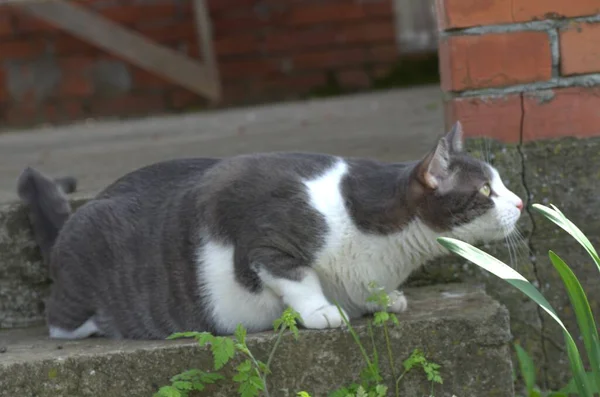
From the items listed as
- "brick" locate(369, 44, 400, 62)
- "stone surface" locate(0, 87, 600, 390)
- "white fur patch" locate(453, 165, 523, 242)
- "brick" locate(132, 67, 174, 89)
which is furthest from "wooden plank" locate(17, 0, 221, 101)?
"white fur patch" locate(453, 165, 523, 242)

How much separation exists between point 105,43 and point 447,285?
14.0 ft

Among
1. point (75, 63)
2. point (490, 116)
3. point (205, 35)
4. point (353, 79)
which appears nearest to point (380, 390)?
point (490, 116)

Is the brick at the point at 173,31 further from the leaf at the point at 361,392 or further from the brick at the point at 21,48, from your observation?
the leaf at the point at 361,392

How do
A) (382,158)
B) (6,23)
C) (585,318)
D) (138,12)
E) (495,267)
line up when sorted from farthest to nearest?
(138,12) < (6,23) < (382,158) < (585,318) < (495,267)

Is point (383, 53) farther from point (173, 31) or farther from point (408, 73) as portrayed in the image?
point (173, 31)

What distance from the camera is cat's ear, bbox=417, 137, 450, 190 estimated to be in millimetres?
2342

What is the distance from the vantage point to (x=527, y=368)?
2754 millimetres

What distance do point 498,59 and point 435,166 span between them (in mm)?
629

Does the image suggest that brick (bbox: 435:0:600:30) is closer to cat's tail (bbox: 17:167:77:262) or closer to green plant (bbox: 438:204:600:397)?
green plant (bbox: 438:204:600:397)

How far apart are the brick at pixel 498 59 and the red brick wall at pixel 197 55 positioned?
13.8 feet

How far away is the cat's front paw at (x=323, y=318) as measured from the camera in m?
2.44

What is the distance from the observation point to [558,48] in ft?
9.39

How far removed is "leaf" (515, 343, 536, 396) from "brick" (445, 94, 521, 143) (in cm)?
59

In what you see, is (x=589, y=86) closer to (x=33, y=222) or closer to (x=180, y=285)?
(x=180, y=285)
